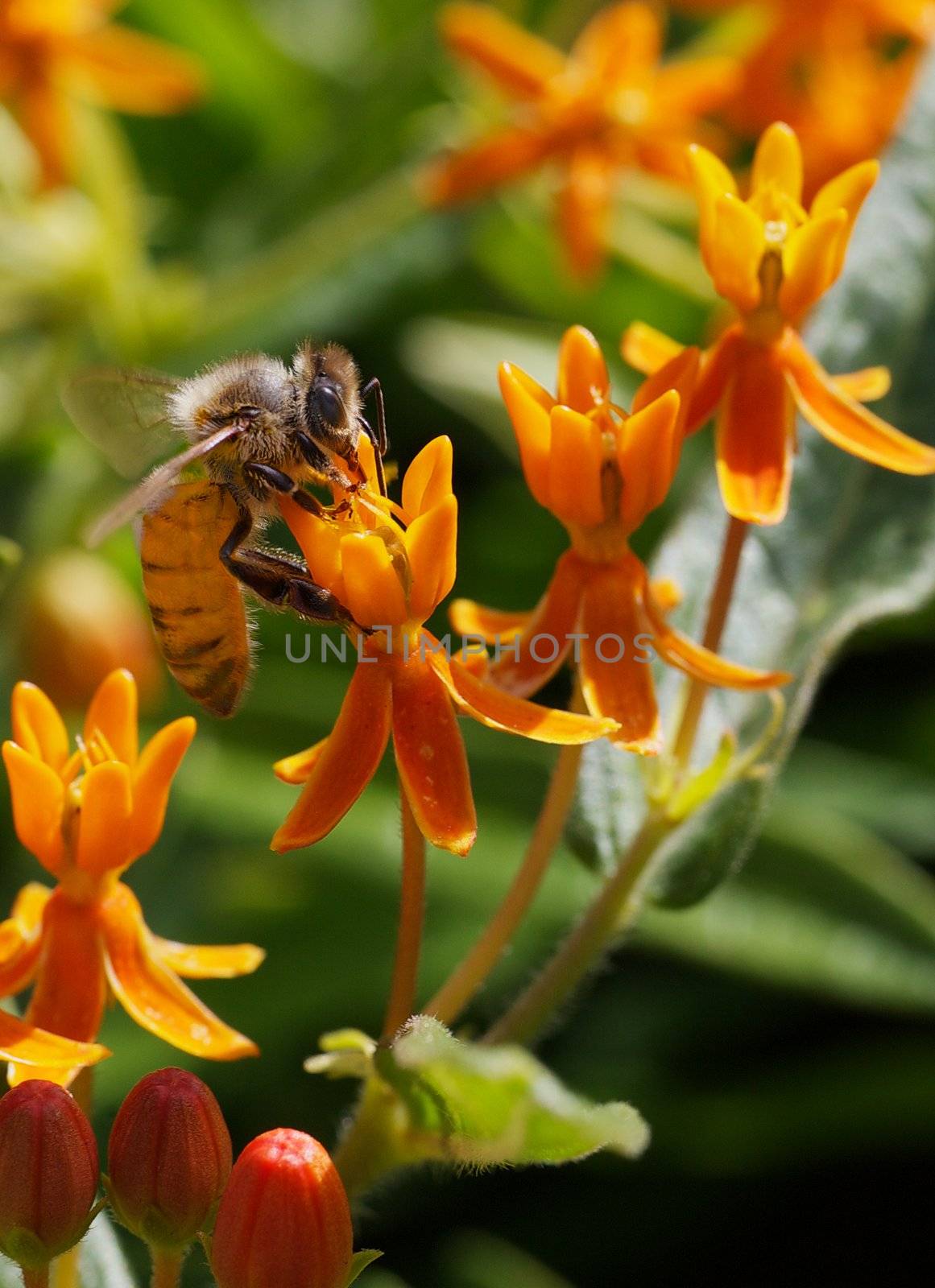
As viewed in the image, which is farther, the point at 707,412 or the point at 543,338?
the point at 543,338

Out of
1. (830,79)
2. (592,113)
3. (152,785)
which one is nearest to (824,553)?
Result: (152,785)

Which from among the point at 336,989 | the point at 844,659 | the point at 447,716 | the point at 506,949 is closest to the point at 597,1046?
the point at 336,989

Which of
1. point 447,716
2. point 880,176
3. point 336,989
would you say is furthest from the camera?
point 336,989

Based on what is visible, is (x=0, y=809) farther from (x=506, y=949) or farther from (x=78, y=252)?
(x=506, y=949)

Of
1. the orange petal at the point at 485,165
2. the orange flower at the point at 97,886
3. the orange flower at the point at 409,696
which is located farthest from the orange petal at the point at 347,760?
the orange petal at the point at 485,165

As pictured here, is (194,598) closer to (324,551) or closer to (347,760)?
(324,551)

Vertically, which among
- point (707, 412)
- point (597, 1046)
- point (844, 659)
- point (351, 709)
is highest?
point (707, 412)

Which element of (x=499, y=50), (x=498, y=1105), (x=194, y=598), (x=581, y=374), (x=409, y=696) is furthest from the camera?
(x=499, y=50)

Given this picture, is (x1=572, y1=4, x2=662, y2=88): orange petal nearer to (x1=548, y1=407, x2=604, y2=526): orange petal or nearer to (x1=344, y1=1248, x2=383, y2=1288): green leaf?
(x1=548, y1=407, x2=604, y2=526): orange petal

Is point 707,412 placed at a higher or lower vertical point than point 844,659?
higher
